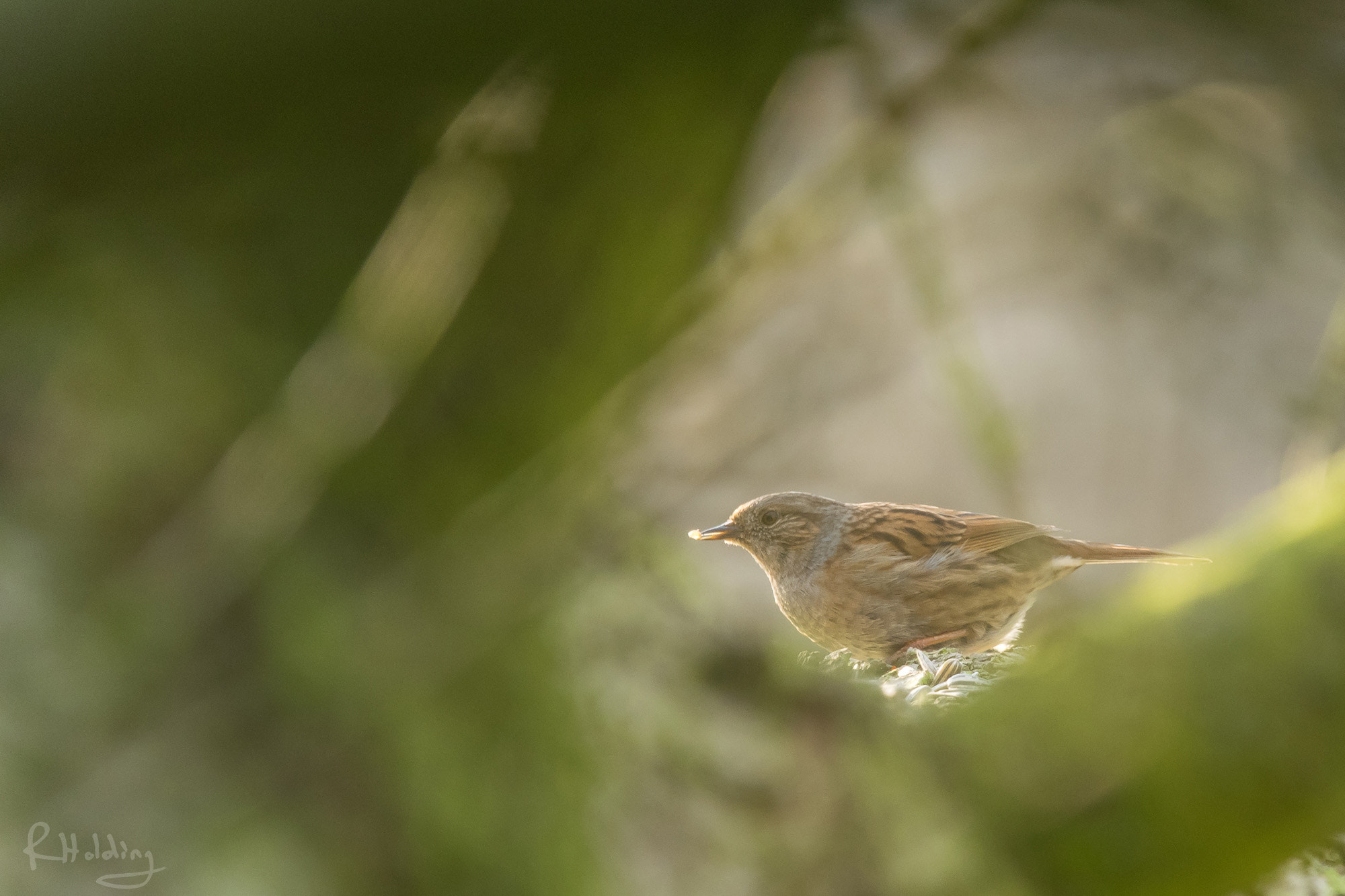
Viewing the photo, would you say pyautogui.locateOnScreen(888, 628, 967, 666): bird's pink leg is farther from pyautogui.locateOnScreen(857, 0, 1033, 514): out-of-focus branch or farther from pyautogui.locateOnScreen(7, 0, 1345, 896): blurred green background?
pyautogui.locateOnScreen(857, 0, 1033, 514): out-of-focus branch

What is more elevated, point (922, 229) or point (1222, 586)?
point (922, 229)

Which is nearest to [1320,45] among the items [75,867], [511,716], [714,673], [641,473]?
[714,673]

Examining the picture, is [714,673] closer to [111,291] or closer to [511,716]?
[511,716]

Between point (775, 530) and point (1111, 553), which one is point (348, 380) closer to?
point (775, 530)

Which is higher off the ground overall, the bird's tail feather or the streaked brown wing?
the streaked brown wing

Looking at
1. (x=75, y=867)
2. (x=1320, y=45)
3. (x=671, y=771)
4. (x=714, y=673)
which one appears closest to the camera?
(x=1320, y=45)

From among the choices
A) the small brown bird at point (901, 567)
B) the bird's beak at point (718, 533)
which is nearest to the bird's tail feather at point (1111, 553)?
the small brown bird at point (901, 567)

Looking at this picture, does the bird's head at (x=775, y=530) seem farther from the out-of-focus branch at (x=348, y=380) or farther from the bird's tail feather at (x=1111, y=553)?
the out-of-focus branch at (x=348, y=380)

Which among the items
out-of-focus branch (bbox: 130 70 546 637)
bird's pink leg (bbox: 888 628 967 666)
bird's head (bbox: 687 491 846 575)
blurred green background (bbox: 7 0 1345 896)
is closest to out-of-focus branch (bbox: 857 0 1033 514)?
blurred green background (bbox: 7 0 1345 896)
